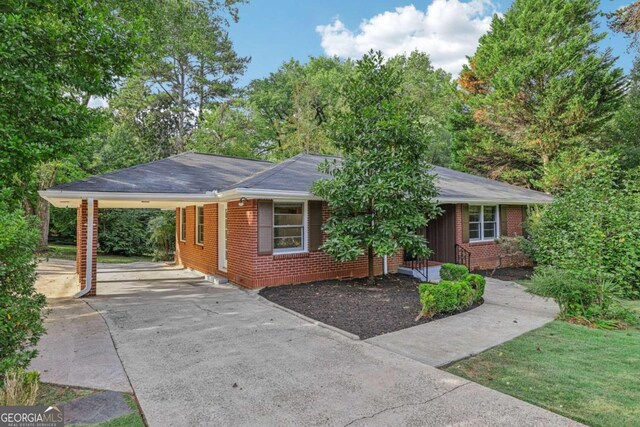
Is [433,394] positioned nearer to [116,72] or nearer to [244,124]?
[116,72]

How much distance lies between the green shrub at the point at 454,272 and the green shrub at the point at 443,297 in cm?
140

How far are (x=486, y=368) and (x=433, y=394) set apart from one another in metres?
1.08

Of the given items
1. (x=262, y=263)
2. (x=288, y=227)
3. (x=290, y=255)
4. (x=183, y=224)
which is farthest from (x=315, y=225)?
(x=183, y=224)

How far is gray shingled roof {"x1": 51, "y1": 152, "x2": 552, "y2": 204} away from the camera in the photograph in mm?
9031

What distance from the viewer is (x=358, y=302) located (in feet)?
24.7

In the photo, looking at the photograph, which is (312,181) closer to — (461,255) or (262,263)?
(262,263)

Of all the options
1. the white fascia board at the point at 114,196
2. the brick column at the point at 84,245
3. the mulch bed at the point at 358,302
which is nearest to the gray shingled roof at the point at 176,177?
the white fascia board at the point at 114,196

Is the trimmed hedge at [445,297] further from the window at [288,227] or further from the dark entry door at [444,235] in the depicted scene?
the dark entry door at [444,235]

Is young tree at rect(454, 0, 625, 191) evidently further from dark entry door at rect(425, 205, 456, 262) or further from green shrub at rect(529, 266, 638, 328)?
green shrub at rect(529, 266, 638, 328)

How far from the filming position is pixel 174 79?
30844 millimetres

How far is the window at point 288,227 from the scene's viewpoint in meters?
9.48

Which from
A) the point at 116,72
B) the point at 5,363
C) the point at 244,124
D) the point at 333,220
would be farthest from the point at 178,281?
the point at 244,124

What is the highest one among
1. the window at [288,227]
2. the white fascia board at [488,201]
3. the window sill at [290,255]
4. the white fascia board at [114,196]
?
the white fascia board at [488,201]

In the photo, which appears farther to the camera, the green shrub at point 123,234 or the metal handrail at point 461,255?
the green shrub at point 123,234
